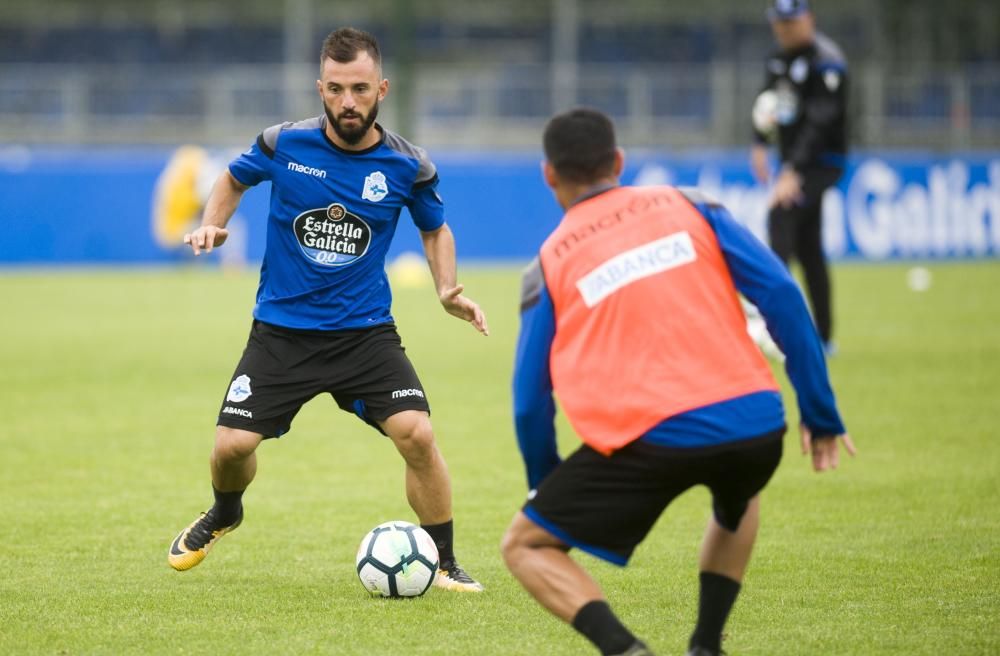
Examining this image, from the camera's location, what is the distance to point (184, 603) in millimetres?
5648

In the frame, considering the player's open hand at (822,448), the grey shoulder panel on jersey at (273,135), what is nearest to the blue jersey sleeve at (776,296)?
the player's open hand at (822,448)

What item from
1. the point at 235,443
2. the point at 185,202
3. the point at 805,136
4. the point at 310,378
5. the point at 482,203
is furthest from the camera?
the point at 482,203

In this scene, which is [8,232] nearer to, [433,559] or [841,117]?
[841,117]

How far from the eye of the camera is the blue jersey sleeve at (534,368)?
4145mm

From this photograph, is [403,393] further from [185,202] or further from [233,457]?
[185,202]

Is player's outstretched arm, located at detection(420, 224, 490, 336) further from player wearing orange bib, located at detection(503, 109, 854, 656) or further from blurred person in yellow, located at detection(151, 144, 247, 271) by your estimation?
blurred person in yellow, located at detection(151, 144, 247, 271)

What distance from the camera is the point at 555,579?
417 centimetres

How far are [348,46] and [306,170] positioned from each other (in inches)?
21.2

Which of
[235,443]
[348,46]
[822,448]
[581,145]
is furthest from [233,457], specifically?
[822,448]

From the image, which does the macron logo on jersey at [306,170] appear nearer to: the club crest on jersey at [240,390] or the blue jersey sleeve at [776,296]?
the club crest on jersey at [240,390]

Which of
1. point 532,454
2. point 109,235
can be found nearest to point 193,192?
point 109,235

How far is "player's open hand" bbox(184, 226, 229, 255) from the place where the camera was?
18.6 ft

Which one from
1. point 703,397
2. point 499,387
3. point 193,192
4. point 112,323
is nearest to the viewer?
point 703,397

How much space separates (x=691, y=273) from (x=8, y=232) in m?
23.0
